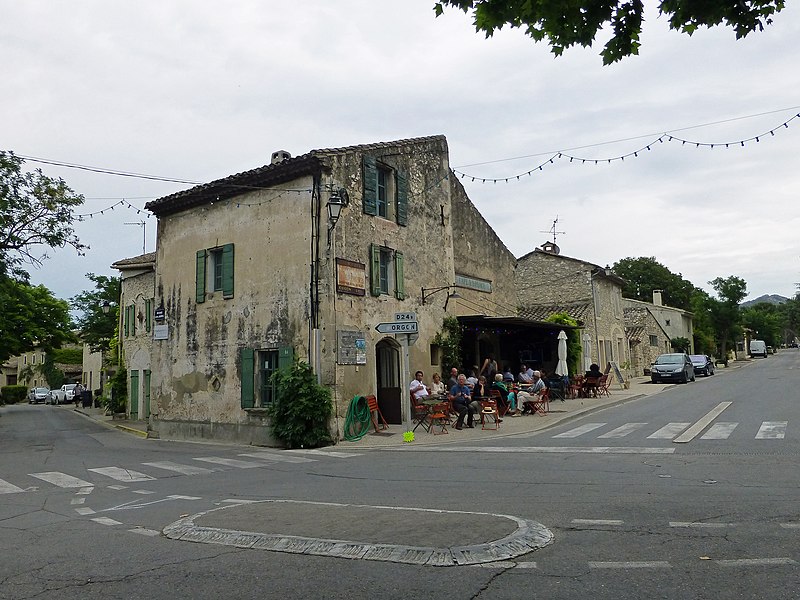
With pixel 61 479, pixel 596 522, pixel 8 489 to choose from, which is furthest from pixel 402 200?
pixel 596 522

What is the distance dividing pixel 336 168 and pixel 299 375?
17.4 ft

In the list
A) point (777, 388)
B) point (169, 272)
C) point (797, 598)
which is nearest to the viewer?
point (797, 598)

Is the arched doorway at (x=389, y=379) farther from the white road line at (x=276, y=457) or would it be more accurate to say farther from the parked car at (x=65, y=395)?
the parked car at (x=65, y=395)

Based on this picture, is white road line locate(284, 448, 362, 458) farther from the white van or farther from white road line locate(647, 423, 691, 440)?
the white van

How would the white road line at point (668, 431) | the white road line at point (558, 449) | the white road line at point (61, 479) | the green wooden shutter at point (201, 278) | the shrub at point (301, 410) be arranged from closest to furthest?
the white road line at point (61, 479), the white road line at point (558, 449), the white road line at point (668, 431), the shrub at point (301, 410), the green wooden shutter at point (201, 278)

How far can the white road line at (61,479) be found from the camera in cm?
1090

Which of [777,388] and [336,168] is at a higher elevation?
[336,168]

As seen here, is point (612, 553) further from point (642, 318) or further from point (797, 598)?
point (642, 318)

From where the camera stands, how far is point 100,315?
115 ft

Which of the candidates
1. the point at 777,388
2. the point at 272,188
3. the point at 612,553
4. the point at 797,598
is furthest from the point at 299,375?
the point at 777,388

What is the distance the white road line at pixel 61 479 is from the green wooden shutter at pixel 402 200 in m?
10.6

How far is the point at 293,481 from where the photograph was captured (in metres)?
10.0

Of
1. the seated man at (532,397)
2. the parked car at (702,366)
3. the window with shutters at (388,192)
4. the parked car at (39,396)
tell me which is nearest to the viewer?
the window with shutters at (388,192)

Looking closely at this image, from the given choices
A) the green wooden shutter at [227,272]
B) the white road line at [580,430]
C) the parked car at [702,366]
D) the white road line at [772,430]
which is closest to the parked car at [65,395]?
the green wooden shutter at [227,272]
